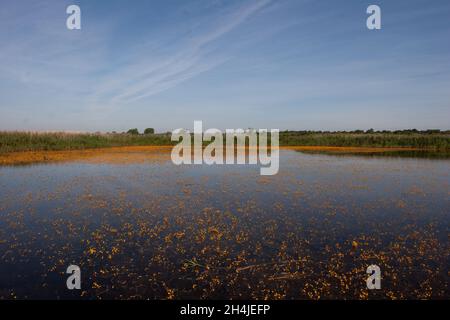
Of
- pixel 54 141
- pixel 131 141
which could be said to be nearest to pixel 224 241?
pixel 54 141

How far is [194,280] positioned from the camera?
250 inches

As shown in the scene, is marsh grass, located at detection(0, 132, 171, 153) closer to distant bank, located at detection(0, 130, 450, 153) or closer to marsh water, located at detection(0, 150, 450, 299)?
distant bank, located at detection(0, 130, 450, 153)

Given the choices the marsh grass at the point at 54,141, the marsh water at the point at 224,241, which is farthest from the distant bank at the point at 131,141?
the marsh water at the point at 224,241

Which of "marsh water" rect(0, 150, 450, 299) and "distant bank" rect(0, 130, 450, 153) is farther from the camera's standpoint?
"distant bank" rect(0, 130, 450, 153)

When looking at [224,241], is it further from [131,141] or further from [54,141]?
[131,141]

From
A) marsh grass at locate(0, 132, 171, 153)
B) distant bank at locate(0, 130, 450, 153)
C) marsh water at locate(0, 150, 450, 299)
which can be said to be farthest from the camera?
distant bank at locate(0, 130, 450, 153)

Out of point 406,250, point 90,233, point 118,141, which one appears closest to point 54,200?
point 90,233

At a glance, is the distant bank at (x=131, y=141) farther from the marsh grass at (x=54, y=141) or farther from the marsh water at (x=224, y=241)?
the marsh water at (x=224, y=241)

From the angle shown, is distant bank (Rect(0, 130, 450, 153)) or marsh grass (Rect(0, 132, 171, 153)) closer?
marsh grass (Rect(0, 132, 171, 153))

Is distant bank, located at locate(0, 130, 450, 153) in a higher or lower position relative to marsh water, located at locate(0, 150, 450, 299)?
higher

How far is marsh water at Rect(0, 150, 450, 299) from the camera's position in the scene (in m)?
6.11

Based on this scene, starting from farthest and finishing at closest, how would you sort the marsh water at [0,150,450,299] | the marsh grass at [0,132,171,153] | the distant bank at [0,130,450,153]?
the distant bank at [0,130,450,153] → the marsh grass at [0,132,171,153] → the marsh water at [0,150,450,299]

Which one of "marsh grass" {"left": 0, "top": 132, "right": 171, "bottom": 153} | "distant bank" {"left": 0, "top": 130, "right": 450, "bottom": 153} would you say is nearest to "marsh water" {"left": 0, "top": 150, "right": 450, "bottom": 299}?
"marsh grass" {"left": 0, "top": 132, "right": 171, "bottom": 153}
